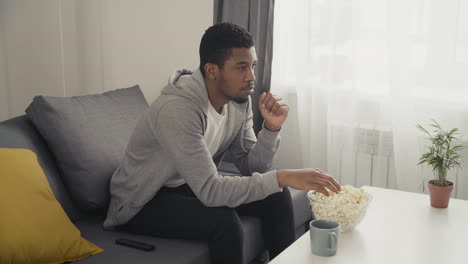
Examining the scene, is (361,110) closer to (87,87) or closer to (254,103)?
(254,103)

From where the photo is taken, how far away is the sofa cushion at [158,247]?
5.71 feet

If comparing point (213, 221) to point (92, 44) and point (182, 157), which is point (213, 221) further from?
point (92, 44)

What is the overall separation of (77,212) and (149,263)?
53 centimetres

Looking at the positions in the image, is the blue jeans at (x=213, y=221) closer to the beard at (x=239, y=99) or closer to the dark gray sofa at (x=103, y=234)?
the dark gray sofa at (x=103, y=234)

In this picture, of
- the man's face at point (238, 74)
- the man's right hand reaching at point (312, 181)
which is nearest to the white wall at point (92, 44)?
the man's face at point (238, 74)

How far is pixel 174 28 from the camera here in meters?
3.25

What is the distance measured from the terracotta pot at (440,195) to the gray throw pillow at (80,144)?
1194mm

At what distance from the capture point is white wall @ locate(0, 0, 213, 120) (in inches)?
128

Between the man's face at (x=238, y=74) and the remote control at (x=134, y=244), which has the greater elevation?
the man's face at (x=238, y=74)

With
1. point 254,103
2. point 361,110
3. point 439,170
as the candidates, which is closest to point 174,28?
point 254,103

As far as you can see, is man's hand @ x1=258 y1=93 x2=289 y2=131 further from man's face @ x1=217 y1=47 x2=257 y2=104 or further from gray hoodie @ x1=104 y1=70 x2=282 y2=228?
man's face @ x1=217 y1=47 x2=257 y2=104

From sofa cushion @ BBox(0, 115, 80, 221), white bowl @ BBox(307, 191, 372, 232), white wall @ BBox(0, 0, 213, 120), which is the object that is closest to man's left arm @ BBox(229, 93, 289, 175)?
white bowl @ BBox(307, 191, 372, 232)

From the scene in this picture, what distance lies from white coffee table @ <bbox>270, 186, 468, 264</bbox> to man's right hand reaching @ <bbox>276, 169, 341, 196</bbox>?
0.15 m

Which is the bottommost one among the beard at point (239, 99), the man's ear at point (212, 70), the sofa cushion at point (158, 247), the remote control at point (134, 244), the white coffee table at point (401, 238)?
the sofa cushion at point (158, 247)
